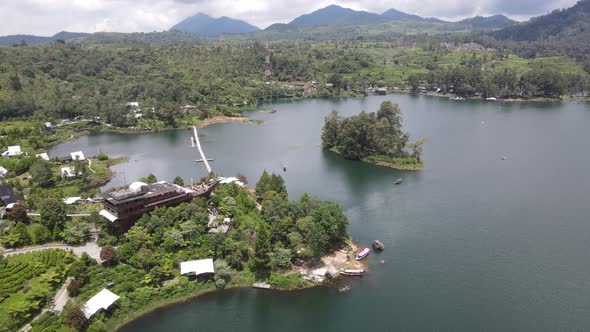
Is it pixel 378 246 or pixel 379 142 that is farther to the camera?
pixel 379 142

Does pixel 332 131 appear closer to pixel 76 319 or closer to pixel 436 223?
pixel 436 223

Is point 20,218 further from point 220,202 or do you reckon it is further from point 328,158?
point 328,158

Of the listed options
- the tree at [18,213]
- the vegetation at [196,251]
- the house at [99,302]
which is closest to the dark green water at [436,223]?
the vegetation at [196,251]

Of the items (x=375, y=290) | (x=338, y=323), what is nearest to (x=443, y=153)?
(x=375, y=290)

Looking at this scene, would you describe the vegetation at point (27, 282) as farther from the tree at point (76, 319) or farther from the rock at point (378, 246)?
the rock at point (378, 246)

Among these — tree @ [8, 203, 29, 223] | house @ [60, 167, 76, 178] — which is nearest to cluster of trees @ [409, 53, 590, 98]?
house @ [60, 167, 76, 178]

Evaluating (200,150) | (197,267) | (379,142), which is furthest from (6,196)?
(379,142)

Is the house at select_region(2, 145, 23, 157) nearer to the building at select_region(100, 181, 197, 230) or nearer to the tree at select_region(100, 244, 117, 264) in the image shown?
the building at select_region(100, 181, 197, 230)
